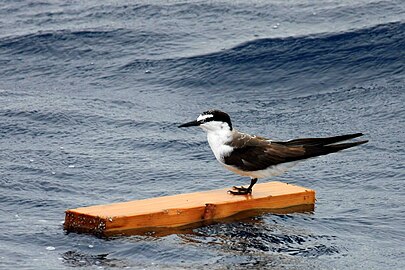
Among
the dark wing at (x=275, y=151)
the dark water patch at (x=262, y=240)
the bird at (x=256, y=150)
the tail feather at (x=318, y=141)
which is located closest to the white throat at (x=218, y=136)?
the bird at (x=256, y=150)

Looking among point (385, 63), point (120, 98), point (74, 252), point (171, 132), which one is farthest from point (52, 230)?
point (385, 63)

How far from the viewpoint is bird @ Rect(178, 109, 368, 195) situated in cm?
1147

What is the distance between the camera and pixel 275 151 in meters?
11.6

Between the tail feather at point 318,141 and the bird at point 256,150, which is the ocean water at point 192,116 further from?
the tail feather at point 318,141

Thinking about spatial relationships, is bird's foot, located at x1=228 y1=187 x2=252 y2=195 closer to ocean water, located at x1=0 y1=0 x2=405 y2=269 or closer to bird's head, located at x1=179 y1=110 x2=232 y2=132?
ocean water, located at x1=0 y1=0 x2=405 y2=269

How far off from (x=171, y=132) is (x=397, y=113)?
342 cm

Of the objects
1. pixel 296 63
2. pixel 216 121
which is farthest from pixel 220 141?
pixel 296 63

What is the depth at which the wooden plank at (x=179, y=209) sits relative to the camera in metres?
10.5

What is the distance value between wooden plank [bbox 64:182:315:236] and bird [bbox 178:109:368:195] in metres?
0.23

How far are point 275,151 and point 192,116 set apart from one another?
482 centimetres

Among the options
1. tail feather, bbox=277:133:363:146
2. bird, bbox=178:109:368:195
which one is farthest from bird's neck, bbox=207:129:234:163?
tail feather, bbox=277:133:363:146

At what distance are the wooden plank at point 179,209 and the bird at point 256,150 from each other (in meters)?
0.23

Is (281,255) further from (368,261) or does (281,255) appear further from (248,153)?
(248,153)

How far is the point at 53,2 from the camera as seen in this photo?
22781mm
